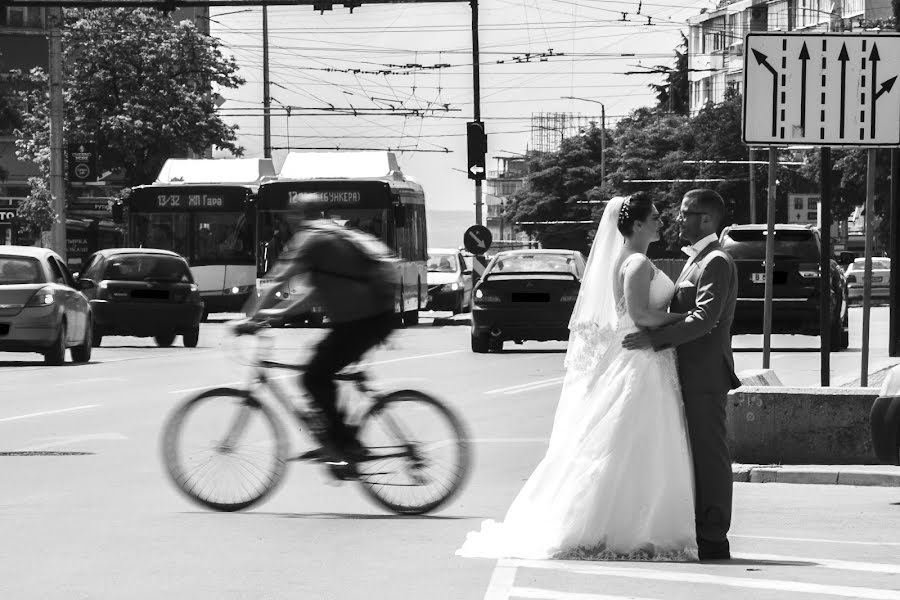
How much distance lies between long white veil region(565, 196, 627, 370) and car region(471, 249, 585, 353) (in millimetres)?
18120

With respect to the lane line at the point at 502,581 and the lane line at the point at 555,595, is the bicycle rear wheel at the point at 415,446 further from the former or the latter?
the lane line at the point at 555,595

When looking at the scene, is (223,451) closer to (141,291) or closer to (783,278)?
(783,278)

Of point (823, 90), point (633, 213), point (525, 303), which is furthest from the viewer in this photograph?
point (525, 303)

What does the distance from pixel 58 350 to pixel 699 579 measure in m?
17.9

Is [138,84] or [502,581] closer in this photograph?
[502,581]

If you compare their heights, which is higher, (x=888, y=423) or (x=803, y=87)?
(x=803, y=87)

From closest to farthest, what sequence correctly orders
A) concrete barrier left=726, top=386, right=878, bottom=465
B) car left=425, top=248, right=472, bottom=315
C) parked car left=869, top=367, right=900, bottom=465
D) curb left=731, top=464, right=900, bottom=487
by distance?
parked car left=869, top=367, right=900, bottom=465 < curb left=731, top=464, right=900, bottom=487 < concrete barrier left=726, top=386, right=878, bottom=465 < car left=425, top=248, right=472, bottom=315

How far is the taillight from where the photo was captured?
24047mm

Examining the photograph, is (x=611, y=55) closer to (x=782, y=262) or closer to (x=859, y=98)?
(x=782, y=262)

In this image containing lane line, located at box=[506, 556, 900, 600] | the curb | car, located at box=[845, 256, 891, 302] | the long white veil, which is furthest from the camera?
car, located at box=[845, 256, 891, 302]

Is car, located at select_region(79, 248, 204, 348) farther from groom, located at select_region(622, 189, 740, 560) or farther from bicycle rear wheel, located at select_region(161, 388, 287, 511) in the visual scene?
groom, located at select_region(622, 189, 740, 560)

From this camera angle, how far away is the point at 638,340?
8.50 metres

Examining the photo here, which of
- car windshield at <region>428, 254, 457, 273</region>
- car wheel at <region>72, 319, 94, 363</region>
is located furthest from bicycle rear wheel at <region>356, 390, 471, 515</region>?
car windshield at <region>428, 254, 457, 273</region>

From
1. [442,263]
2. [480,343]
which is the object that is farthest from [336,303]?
[442,263]
